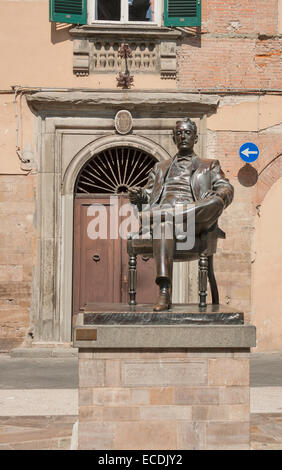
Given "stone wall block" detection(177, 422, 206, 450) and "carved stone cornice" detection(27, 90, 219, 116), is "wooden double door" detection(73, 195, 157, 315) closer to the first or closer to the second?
"carved stone cornice" detection(27, 90, 219, 116)

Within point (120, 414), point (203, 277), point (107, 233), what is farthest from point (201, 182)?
point (107, 233)

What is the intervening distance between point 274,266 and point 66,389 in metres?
4.72

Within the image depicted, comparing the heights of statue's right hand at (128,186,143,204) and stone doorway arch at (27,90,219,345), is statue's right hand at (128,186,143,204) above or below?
below

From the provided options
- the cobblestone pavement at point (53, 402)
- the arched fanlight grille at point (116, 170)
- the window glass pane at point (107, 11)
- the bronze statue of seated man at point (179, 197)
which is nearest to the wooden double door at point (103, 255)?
the arched fanlight grille at point (116, 170)

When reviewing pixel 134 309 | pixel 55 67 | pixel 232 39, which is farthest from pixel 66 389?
pixel 232 39

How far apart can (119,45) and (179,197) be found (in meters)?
6.30

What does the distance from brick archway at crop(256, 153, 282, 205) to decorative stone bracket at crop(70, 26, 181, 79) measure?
2123mm

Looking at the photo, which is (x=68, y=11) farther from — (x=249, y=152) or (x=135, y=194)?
(x=135, y=194)

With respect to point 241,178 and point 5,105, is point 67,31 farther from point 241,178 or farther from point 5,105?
point 241,178

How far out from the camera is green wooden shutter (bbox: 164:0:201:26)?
37.8 ft

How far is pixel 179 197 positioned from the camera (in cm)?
589

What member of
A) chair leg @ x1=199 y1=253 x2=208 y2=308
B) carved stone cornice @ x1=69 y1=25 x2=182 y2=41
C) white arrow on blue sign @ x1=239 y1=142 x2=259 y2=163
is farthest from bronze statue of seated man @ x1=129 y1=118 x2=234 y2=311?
carved stone cornice @ x1=69 y1=25 x2=182 y2=41

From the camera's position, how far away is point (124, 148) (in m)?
11.7

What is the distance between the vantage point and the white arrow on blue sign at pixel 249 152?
11.5m
